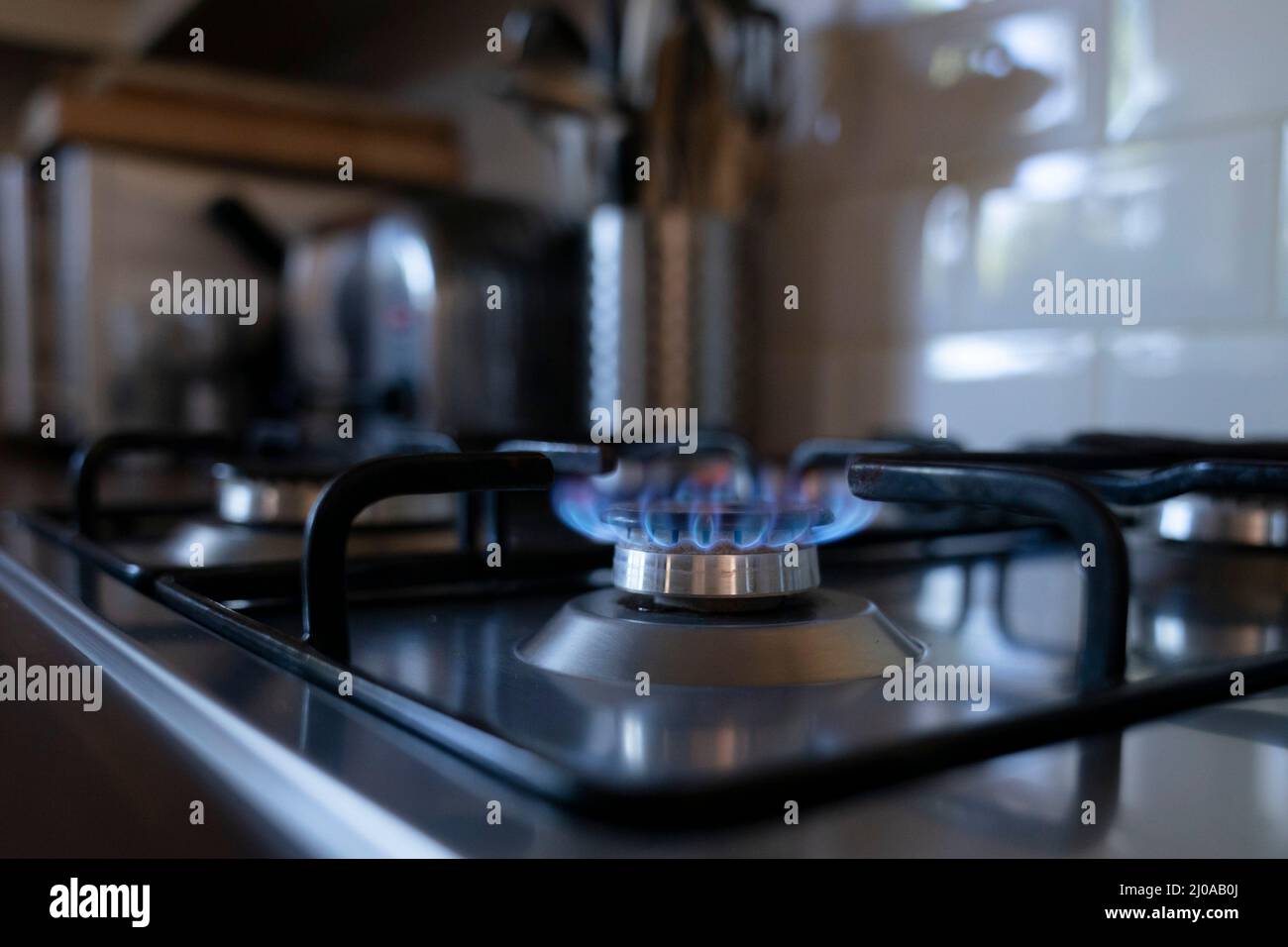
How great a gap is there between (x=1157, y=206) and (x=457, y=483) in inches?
26.3

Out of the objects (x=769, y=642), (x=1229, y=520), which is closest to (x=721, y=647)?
(x=769, y=642)

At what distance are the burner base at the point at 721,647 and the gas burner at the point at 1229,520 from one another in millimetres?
294

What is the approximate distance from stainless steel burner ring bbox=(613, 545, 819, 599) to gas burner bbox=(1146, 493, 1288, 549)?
0.29 m

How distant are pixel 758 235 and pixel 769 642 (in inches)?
31.6

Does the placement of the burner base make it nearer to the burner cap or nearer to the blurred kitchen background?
the burner cap

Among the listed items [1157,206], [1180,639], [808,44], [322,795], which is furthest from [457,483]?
[808,44]

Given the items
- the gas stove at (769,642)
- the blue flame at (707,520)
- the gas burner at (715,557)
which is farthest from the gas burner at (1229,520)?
the gas burner at (715,557)

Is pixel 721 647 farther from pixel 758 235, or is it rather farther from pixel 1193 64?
pixel 758 235

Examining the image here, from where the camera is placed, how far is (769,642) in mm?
369

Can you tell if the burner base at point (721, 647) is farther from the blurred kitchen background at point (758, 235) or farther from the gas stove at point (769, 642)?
the blurred kitchen background at point (758, 235)

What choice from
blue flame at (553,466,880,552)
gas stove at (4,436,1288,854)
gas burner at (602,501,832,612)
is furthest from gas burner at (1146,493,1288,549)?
gas burner at (602,501,832,612)

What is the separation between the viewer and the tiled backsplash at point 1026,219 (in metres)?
0.82

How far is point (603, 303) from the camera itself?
1.08m
